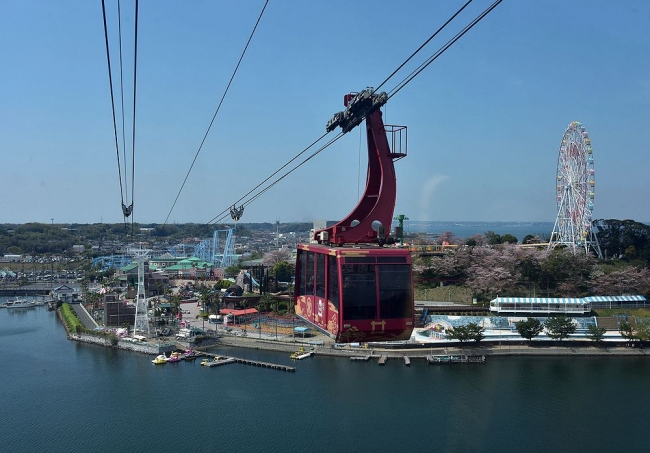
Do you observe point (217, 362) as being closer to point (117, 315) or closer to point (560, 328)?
point (117, 315)

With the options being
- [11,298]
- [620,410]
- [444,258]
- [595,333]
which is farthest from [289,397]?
[11,298]

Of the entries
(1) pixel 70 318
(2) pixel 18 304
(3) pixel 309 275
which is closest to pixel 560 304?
(3) pixel 309 275

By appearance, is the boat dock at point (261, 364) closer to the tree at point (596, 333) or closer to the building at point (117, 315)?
the building at point (117, 315)

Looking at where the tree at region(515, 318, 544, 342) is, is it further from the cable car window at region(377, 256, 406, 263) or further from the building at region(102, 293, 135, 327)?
the cable car window at region(377, 256, 406, 263)

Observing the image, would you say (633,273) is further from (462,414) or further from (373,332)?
(373,332)

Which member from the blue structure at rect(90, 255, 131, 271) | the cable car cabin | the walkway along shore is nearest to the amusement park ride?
the cable car cabin

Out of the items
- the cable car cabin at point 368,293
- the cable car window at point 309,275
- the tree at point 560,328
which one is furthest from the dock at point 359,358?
the cable car cabin at point 368,293

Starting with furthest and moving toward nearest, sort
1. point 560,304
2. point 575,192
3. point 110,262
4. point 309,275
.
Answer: point 110,262 → point 575,192 → point 560,304 → point 309,275
